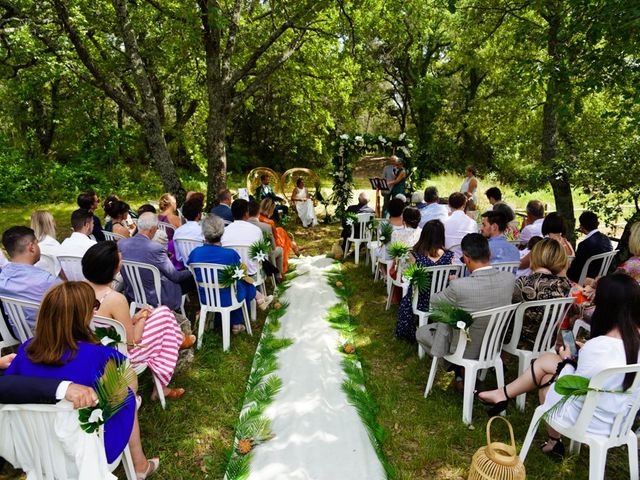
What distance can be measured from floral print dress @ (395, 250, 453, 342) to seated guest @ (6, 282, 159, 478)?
3057 mm

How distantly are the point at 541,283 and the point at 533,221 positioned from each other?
2.72 meters

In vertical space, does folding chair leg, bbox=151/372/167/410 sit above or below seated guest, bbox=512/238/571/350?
below

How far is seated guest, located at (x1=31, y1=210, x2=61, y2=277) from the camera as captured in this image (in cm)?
446

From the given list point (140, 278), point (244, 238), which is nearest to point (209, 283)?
point (140, 278)

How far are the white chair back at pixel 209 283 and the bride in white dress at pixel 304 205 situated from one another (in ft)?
20.4

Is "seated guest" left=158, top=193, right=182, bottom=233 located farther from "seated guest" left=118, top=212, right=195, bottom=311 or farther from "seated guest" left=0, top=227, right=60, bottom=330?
"seated guest" left=0, top=227, right=60, bottom=330

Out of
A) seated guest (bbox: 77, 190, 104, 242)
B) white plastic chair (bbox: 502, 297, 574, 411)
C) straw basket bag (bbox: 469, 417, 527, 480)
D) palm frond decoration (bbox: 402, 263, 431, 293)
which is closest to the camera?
straw basket bag (bbox: 469, 417, 527, 480)

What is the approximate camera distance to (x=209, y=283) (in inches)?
175

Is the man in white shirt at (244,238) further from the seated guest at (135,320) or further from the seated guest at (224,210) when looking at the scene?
the seated guest at (135,320)

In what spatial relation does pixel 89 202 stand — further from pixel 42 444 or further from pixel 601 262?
pixel 601 262

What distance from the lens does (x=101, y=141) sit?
1642cm

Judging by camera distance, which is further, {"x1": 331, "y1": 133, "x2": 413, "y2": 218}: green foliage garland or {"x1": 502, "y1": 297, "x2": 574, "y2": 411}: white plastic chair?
{"x1": 331, "y1": 133, "x2": 413, "y2": 218}: green foliage garland

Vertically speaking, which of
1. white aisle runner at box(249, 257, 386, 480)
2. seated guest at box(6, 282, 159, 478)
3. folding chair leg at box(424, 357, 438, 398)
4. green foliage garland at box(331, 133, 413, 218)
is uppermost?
A: green foliage garland at box(331, 133, 413, 218)

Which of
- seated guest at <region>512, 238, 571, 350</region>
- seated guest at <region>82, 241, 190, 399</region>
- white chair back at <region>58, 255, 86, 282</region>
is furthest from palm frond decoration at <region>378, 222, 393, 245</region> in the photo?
white chair back at <region>58, 255, 86, 282</region>
